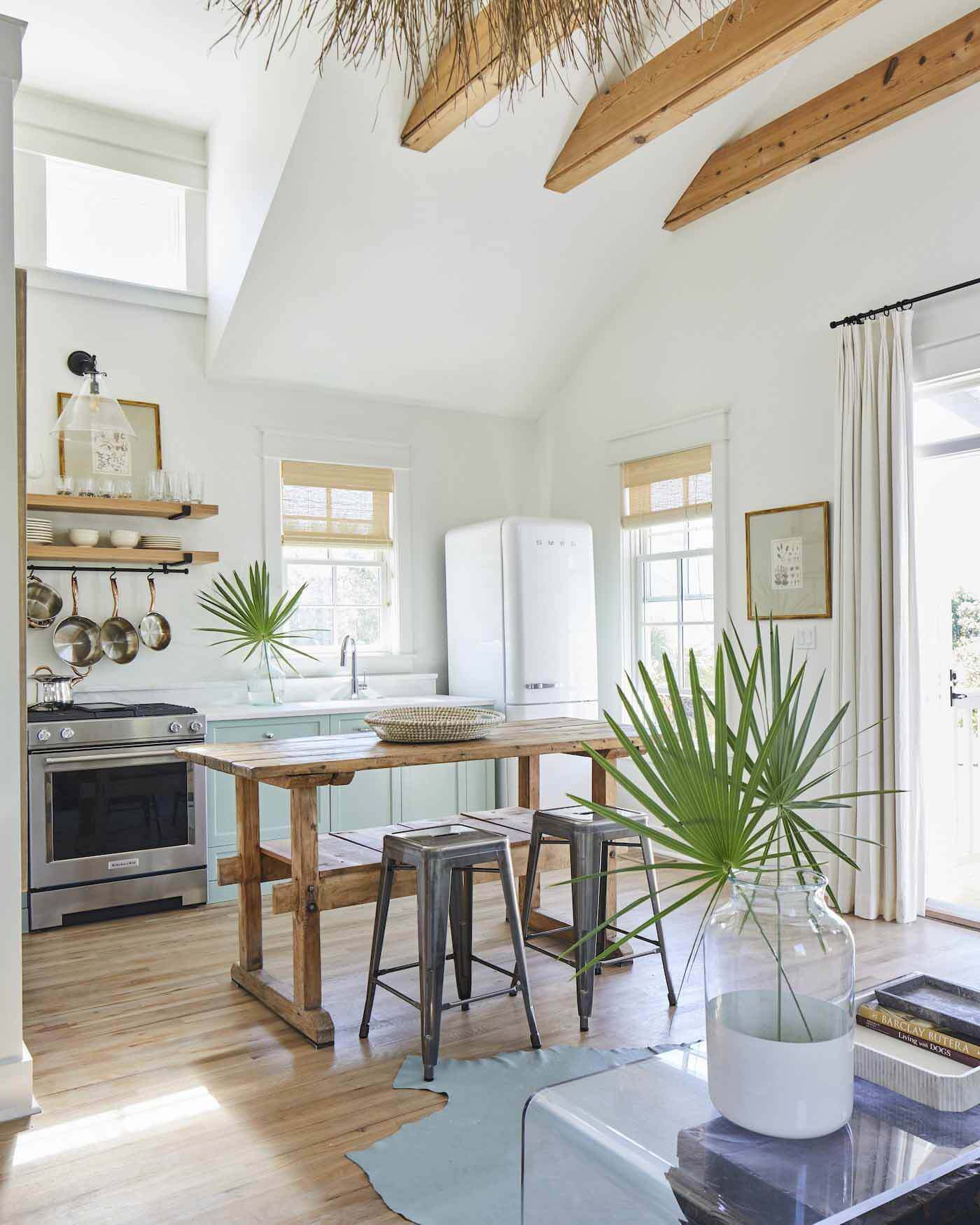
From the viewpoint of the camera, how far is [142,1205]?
2.15 meters

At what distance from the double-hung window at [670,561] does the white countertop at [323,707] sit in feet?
3.29

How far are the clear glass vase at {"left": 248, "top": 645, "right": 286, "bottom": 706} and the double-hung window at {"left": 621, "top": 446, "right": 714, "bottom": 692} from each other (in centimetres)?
195

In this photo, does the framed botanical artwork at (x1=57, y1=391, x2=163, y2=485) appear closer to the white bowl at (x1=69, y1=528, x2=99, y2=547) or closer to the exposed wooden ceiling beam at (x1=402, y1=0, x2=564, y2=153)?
the white bowl at (x1=69, y1=528, x2=99, y2=547)

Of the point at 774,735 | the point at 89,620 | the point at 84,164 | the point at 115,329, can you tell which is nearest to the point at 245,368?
the point at 115,329

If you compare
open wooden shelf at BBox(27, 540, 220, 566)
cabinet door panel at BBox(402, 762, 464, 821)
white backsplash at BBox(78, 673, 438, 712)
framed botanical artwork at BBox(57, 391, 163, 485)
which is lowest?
cabinet door panel at BBox(402, 762, 464, 821)

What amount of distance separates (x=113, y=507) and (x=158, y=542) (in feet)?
0.92

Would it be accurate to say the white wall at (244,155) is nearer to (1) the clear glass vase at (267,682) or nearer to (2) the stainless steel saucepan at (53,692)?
(1) the clear glass vase at (267,682)

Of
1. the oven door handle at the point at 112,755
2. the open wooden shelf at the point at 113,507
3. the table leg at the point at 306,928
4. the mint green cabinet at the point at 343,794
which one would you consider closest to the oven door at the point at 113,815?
the oven door handle at the point at 112,755

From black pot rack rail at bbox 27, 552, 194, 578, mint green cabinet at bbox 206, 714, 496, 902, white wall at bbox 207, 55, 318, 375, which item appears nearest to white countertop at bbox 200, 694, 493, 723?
mint green cabinet at bbox 206, 714, 496, 902

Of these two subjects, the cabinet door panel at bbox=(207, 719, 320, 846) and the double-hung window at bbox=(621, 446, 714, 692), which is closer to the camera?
the cabinet door panel at bbox=(207, 719, 320, 846)

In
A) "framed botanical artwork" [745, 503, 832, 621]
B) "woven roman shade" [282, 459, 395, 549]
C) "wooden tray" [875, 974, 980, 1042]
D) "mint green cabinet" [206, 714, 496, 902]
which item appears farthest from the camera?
"woven roman shade" [282, 459, 395, 549]

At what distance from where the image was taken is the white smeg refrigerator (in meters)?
5.34

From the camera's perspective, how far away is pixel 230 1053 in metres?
2.94

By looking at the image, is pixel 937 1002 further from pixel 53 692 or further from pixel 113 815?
pixel 53 692
